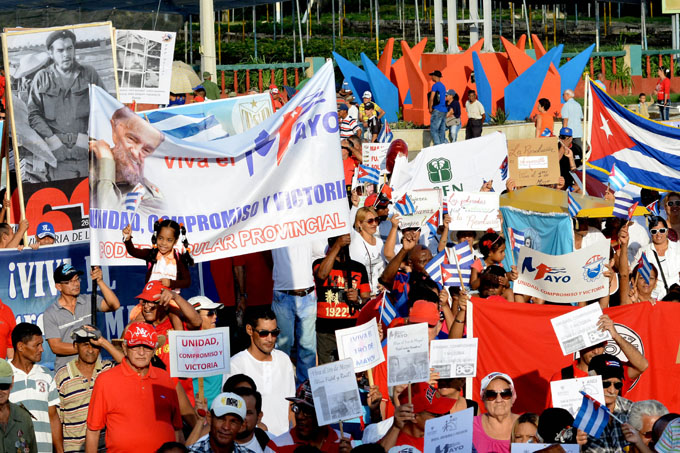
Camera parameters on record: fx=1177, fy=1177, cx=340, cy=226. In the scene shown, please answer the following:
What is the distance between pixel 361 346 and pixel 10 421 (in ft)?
7.51

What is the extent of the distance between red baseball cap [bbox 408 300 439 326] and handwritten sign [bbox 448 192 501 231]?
2605mm

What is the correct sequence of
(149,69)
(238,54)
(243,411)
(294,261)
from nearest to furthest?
1. (243,411)
2. (294,261)
3. (149,69)
4. (238,54)

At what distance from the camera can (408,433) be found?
22.7ft

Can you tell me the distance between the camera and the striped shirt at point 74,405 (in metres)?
7.56

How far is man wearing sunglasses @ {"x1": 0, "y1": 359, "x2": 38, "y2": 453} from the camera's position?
682 centimetres

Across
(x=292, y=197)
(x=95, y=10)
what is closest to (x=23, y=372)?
(x=292, y=197)

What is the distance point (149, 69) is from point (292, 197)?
4487 mm

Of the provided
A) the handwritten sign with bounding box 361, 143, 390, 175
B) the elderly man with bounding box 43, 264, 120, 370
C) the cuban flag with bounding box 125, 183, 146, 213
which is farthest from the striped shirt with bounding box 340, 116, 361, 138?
the elderly man with bounding box 43, 264, 120, 370

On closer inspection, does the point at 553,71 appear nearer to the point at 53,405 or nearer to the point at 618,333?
the point at 618,333

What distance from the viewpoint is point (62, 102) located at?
11.1 meters

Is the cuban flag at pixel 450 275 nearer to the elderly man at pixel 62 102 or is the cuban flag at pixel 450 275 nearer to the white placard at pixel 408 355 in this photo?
the white placard at pixel 408 355

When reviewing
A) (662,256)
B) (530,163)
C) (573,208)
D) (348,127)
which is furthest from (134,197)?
(348,127)

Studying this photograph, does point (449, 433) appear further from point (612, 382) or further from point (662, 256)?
point (662, 256)

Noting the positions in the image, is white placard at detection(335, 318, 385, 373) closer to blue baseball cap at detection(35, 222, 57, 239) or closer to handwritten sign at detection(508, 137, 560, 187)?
blue baseball cap at detection(35, 222, 57, 239)
